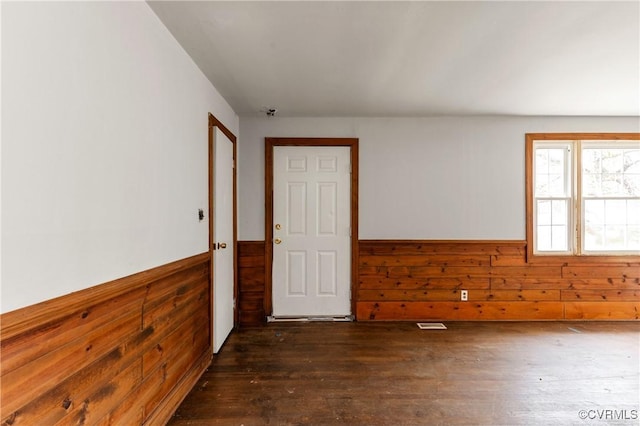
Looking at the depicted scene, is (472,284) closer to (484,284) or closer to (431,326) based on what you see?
(484,284)

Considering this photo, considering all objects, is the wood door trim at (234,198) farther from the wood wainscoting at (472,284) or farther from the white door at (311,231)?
the white door at (311,231)

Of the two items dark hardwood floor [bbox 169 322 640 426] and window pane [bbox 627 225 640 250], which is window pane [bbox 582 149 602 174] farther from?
dark hardwood floor [bbox 169 322 640 426]

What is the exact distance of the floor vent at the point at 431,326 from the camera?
10.7 feet

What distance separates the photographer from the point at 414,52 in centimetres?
209

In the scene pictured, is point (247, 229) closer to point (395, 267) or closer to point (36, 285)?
point (395, 267)

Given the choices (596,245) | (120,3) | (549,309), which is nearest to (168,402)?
(120,3)

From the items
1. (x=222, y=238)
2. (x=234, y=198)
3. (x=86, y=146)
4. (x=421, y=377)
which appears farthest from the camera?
(x=234, y=198)

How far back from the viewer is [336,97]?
9.53ft

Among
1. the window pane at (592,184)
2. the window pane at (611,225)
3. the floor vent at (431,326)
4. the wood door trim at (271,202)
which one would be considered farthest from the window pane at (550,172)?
the wood door trim at (271,202)

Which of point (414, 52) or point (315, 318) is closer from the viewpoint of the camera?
point (414, 52)

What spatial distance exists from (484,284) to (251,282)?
102 inches

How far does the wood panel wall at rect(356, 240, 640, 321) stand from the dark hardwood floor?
23 cm

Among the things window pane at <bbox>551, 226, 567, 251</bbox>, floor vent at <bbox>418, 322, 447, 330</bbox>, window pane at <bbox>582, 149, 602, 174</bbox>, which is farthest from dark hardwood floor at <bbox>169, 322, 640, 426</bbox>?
window pane at <bbox>582, 149, 602, 174</bbox>

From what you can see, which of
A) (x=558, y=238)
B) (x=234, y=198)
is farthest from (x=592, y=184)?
(x=234, y=198)
